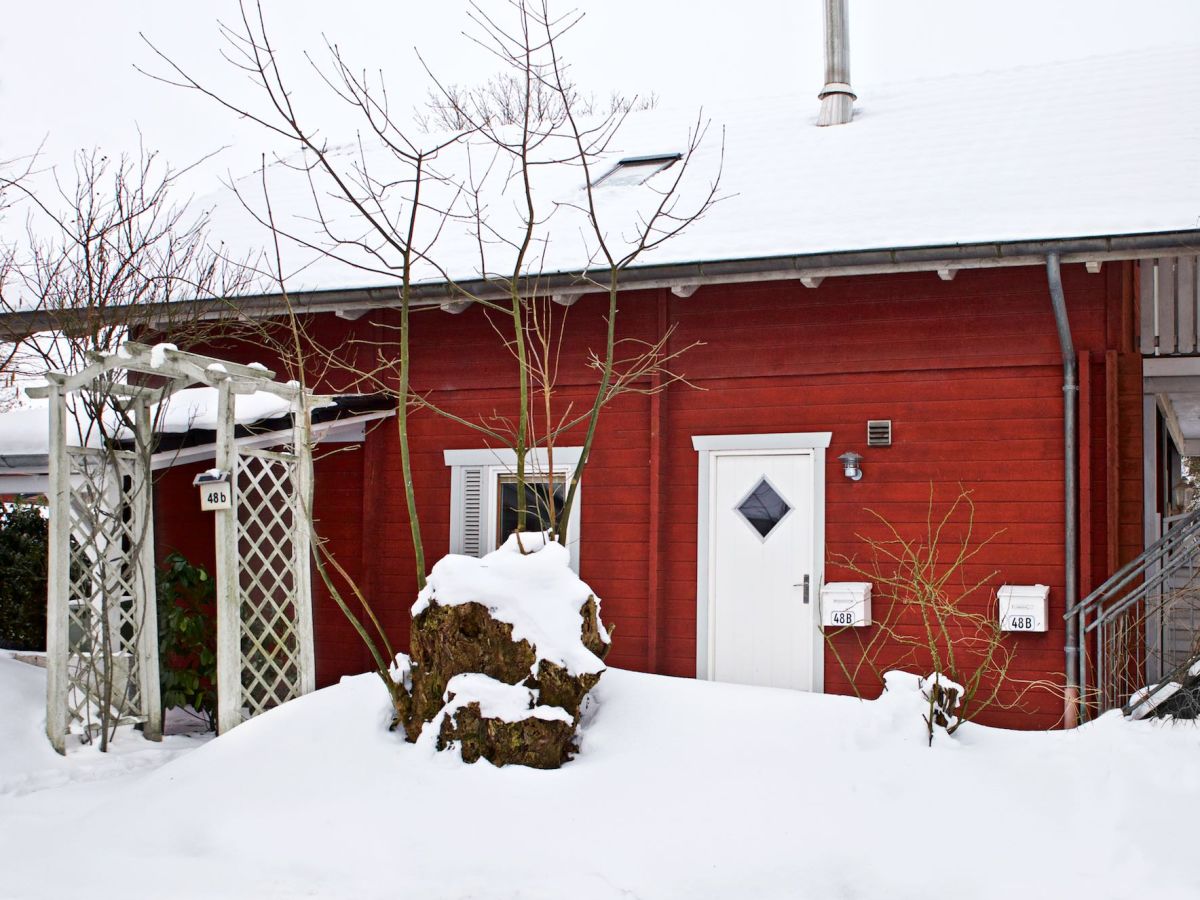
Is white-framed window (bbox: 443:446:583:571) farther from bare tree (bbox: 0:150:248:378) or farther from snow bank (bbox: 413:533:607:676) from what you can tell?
snow bank (bbox: 413:533:607:676)

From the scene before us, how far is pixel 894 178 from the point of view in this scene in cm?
777

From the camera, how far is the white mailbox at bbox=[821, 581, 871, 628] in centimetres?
695

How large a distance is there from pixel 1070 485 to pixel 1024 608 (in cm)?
75

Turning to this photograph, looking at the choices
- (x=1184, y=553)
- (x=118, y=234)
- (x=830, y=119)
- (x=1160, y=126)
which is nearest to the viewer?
(x=1184, y=553)

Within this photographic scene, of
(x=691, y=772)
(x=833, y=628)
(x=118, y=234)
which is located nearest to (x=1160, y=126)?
(x=833, y=628)

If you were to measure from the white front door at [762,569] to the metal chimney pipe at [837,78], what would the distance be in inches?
135

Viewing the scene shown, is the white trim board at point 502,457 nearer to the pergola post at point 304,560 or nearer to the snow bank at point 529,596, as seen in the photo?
the pergola post at point 304,560

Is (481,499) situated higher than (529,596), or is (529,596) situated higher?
(481,499)

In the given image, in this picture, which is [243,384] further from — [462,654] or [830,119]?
[830,119]

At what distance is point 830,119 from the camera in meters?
9.33

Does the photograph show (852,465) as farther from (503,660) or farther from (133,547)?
(133,547)

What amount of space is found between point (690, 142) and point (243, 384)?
483 cm

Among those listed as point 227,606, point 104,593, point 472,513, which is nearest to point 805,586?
point 472,513

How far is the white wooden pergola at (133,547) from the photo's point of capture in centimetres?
580
